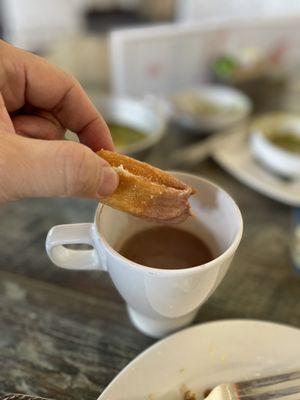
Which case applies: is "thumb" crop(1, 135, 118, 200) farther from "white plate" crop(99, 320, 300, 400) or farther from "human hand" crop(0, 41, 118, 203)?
"white plate" crop(99, 320, 300, 400)

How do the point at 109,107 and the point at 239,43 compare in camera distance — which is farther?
the point at 239,43

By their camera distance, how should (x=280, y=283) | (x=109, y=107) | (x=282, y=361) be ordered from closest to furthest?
1. (x=282, y=361)
2. (x=280, y=283)
3. (x=109, y=107)

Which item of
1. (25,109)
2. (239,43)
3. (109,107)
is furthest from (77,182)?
(239,43)

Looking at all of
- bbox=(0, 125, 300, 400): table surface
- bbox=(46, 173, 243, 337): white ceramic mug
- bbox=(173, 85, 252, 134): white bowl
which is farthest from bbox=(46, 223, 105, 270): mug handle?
bbox=(173, 85, 252, 134): white bowl

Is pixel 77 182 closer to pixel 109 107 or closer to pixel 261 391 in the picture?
pixel 261 391

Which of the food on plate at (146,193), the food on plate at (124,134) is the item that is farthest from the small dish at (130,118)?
the food on plate at (146,193)

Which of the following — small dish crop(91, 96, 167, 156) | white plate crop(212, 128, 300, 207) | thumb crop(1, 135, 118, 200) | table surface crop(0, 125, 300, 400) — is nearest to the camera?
thumb crop(1, 135, 118, 200)

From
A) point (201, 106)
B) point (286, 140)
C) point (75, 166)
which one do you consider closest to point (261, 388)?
point (75, 166)
